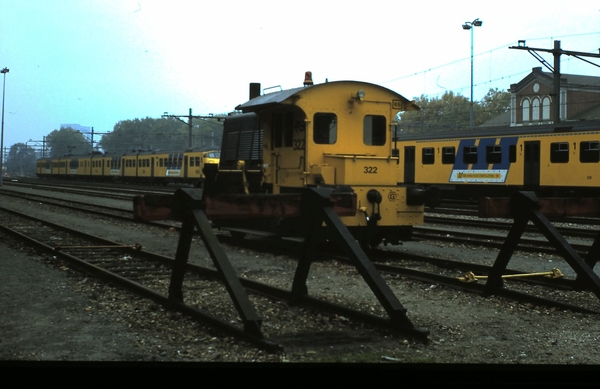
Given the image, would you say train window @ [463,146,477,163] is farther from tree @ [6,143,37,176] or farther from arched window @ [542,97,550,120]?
tree @ [6,143,37,176]

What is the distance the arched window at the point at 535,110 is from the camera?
24969 mm

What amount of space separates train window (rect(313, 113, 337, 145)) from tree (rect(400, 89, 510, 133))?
14.8 m

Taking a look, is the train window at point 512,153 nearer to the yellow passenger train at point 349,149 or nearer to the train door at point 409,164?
the train door at point 409,164

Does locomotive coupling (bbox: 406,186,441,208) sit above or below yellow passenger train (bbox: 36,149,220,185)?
below

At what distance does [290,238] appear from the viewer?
461 inches

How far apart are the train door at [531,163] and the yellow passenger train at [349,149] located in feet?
38.8

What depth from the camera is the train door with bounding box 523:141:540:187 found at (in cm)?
2194

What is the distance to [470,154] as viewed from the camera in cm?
2403

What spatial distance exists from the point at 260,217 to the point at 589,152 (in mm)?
16868

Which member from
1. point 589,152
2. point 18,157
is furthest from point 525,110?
point 18,157

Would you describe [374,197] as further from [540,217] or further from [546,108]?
[546,108]

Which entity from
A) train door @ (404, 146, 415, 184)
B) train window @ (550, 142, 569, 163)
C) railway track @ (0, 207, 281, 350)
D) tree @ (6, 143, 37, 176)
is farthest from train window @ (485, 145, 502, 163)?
tree @ (6, 143, 37, 176)

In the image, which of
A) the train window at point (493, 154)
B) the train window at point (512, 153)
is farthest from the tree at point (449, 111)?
the train window at point (512, 153)

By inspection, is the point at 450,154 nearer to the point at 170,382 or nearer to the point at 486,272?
the point at 486,272
